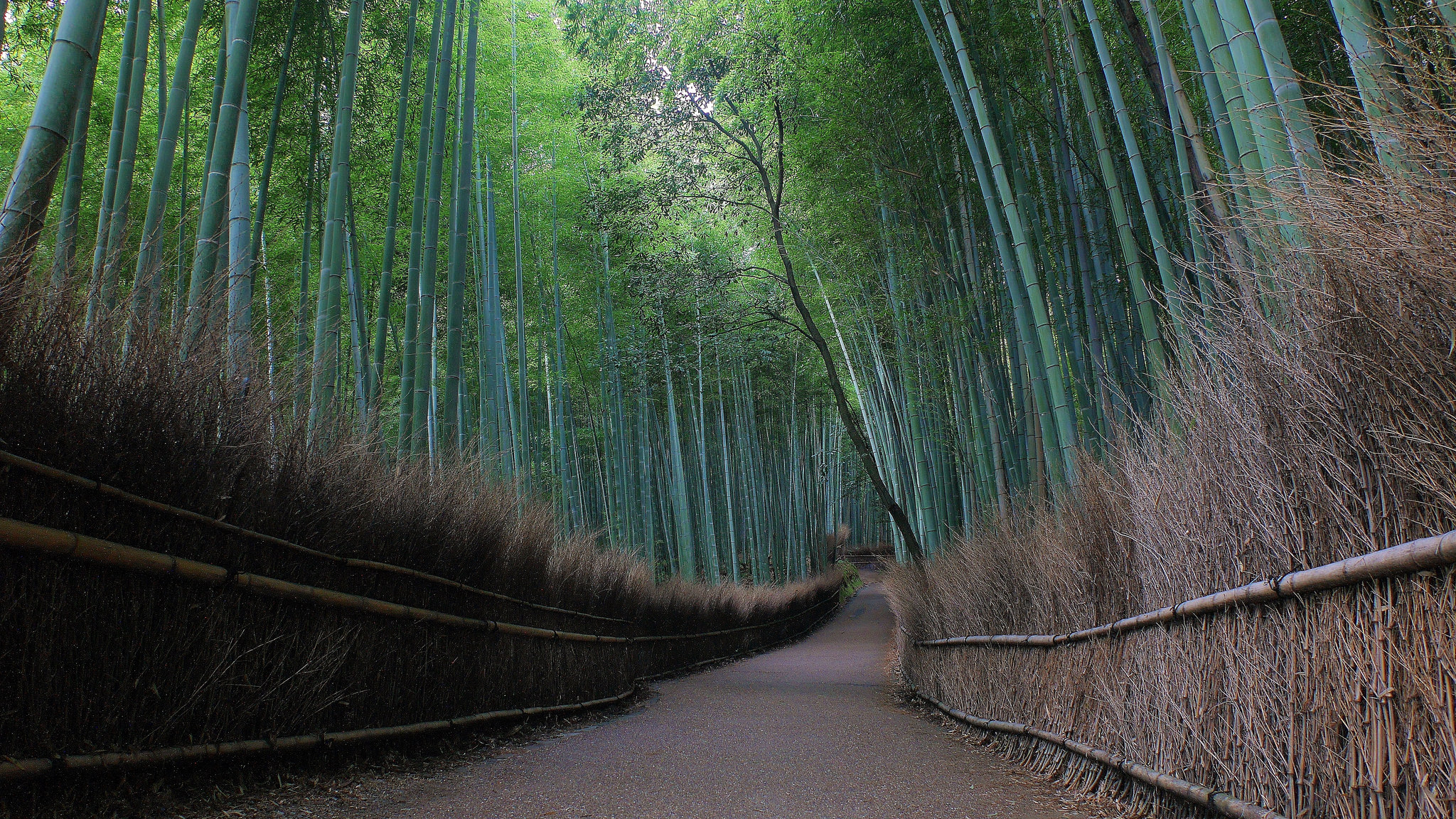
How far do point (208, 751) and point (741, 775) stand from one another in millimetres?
1649

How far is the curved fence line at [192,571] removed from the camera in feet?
4.93

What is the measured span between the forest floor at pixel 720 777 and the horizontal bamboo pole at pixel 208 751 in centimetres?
13

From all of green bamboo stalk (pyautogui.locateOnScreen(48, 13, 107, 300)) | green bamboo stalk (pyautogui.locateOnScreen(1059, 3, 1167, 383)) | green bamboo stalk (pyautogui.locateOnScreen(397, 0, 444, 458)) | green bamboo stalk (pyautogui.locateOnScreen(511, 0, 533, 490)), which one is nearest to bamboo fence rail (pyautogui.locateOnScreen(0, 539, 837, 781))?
green bamboo stalk (pyautogui.locateOnScreen(48, 13, 107, 300))

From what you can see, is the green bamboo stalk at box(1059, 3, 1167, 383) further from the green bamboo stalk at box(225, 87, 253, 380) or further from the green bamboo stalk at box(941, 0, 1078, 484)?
the green bamboo stalk at box(225, 87, 253, 380)

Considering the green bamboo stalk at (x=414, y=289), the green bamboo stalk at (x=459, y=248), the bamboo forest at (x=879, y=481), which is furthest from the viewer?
the green bamboo stalk at (x=459, y=248)

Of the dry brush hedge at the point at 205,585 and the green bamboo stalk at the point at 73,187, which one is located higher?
the green bamboo stalk at the point at 73,187

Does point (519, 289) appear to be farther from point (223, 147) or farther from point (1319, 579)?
point (1319, 579)

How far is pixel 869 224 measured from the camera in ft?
23.8

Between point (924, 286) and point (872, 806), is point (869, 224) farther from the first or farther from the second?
point (872, 806)

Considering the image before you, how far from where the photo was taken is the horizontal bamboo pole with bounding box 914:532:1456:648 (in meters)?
1.18

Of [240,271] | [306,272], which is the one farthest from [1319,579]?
[306,272]

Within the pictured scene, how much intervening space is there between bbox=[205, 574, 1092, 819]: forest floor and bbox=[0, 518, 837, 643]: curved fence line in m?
0.49

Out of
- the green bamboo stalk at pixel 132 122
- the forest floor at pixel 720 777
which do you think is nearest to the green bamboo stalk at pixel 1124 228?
the forest floor at pixel 720 777

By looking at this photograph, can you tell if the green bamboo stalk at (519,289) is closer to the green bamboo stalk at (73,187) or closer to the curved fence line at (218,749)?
the curved fence line at (218,749)
